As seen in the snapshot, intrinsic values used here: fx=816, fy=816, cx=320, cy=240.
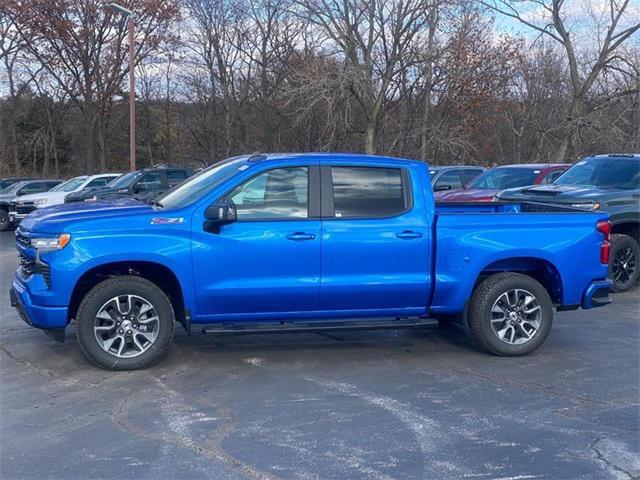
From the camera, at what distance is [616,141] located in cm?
2975

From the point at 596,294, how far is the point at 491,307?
1.10m

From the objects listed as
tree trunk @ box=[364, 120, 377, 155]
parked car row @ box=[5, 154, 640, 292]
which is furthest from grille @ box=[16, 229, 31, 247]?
tree trunk @ box=[364, 120, 377, 155]

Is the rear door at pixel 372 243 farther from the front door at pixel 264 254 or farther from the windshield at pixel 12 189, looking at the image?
the windshield at pixel 12 189

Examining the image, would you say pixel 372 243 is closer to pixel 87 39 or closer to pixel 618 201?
pixel 618 201

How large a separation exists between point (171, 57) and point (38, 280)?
1210 inches

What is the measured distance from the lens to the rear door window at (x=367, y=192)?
7316 millimetres

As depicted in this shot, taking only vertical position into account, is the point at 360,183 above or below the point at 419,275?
above

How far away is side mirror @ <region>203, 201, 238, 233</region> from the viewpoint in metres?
6.85

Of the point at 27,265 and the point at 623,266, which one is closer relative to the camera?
the point at 27,265

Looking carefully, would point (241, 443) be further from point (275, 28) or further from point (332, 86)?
point (275, 28)

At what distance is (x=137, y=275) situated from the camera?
23.4ft

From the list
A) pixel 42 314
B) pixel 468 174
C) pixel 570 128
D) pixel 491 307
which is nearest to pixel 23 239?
pixel 42 314

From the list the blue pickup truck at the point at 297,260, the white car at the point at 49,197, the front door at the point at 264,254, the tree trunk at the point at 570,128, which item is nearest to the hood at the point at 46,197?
the white car at the point at 49,197

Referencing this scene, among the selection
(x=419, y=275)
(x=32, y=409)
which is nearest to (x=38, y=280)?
(x=32, y=409)
